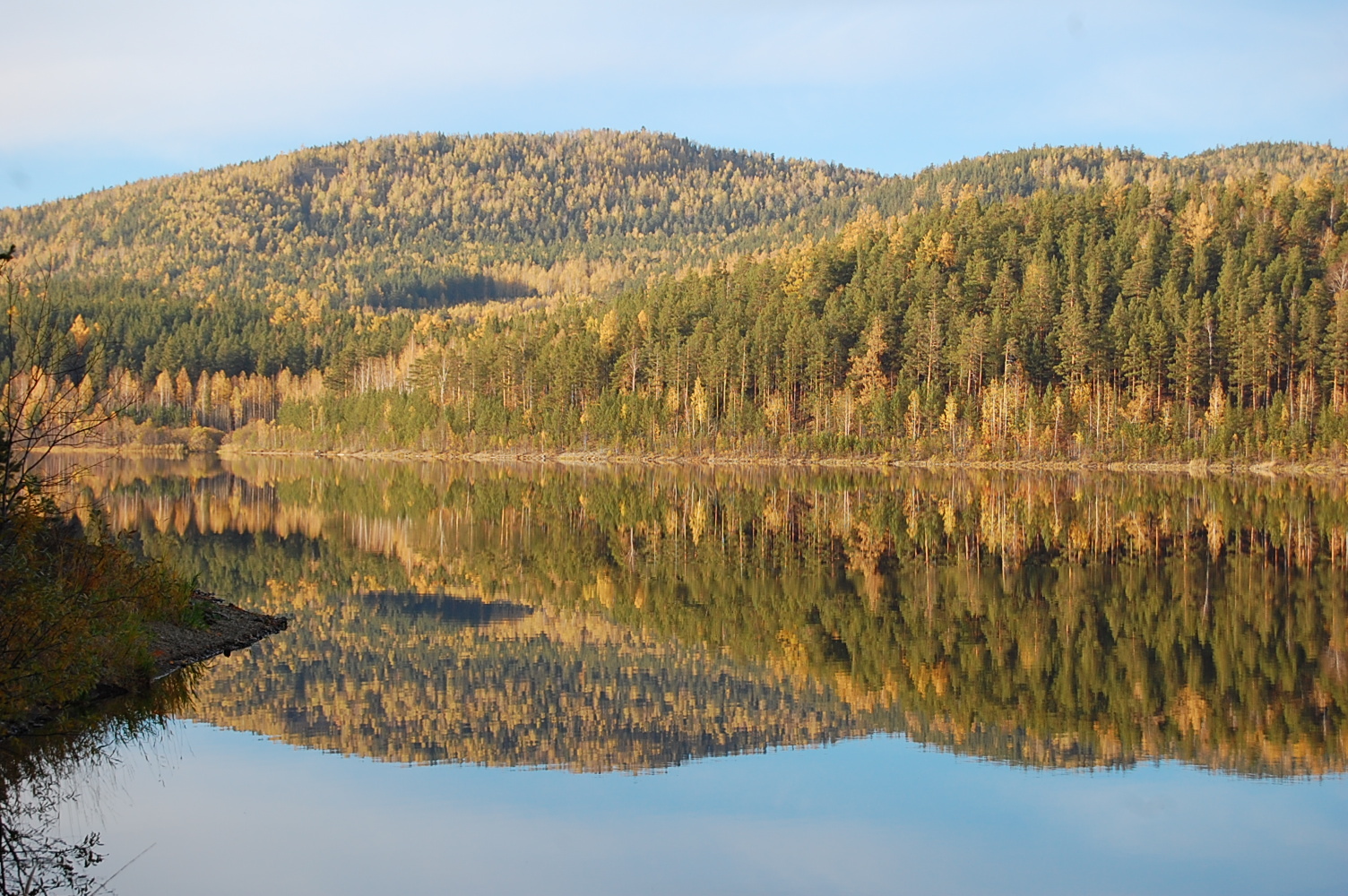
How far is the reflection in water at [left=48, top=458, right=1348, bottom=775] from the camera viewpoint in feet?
56.6

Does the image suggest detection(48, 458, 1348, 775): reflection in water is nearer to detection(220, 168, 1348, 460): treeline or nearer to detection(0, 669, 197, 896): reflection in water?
detection(0, 669, 197, 896): reflection in water

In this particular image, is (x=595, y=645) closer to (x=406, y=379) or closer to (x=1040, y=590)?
(x=1040, y=590)

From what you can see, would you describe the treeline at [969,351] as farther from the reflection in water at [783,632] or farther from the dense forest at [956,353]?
the reflection in water at [783,632]

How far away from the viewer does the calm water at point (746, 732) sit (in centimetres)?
1267

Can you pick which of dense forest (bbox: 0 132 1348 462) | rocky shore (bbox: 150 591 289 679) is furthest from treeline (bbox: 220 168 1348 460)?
rocky shore (bbox: 150 591 289 679)

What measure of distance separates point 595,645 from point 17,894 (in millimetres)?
13069

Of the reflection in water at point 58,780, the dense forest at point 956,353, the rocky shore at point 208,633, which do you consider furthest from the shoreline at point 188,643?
the dense forest at point 956,353

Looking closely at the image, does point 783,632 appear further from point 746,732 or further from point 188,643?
point 188,643

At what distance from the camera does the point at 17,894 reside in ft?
36.0

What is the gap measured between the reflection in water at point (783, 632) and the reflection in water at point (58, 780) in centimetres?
101

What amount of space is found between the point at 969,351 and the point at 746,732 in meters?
94.3

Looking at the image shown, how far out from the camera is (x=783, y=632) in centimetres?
2447

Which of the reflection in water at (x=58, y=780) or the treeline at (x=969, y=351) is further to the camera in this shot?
the treeline at (x=969, y=351)

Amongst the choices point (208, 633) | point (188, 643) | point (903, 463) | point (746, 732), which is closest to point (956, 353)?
point (903, 463)
